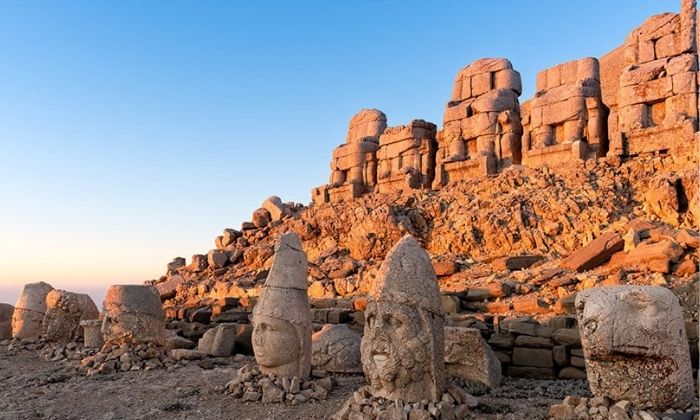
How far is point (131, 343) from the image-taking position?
1014 centimetres

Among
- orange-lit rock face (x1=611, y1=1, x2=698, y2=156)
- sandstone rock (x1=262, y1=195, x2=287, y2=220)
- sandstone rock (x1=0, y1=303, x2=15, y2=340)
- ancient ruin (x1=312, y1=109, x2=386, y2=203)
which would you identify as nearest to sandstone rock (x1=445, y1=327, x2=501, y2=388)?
sandstone rock (x1=0, y1=303, x2=15, y2=340)

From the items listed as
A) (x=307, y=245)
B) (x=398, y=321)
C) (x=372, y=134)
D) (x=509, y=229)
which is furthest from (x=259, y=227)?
(x=398, y=321)

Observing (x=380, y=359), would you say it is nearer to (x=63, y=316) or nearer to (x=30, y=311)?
(x=63, y=316)

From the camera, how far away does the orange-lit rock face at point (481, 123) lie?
2153cm

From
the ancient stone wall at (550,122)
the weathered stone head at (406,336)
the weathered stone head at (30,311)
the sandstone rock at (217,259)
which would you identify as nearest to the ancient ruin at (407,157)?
the ancient stone wall at (550,122)

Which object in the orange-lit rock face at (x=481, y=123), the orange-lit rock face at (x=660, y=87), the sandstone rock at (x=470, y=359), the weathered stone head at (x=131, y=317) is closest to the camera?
the sandstone rock at (x=470, y=359)

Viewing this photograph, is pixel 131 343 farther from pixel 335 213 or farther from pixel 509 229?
pixel 335 213

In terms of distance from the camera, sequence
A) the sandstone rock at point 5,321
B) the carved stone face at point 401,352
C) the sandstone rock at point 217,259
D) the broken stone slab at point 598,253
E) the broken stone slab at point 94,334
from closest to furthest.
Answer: the carved stone face at point 401,352 → the broken stone slab at point 94,334 → the broken stone slab at point 598,253 → the sandstone rock at point 5,321 → the sandstone rock at point 217,259

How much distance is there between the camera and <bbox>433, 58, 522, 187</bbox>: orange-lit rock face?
2153 cm

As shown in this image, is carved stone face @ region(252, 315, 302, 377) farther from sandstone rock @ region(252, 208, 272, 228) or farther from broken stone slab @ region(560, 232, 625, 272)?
sandstone rock @ region(252, 208, 272, 228)

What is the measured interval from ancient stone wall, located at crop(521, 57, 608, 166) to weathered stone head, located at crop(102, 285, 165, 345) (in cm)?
1482

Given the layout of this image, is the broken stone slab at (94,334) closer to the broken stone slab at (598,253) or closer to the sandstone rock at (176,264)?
the broken stone slab at (598,253)

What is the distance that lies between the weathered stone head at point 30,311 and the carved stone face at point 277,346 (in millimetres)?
8322

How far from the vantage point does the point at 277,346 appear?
298 inches
